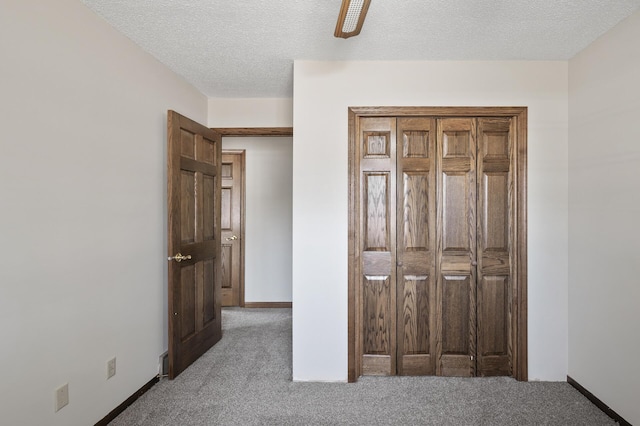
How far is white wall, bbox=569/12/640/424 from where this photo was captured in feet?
7.02

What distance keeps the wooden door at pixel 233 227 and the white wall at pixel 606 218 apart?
12.2ft

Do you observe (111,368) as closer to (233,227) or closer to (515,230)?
(233,227)

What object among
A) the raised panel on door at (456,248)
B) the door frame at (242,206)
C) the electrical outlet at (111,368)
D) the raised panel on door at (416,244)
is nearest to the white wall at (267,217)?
the door frame at (242,206)

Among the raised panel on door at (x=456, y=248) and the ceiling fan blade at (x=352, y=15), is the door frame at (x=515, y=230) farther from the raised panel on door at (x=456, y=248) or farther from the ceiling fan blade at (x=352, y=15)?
the ceiling fan blade at (x=352, y=15)

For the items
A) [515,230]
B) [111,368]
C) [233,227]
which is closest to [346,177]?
[515,230]

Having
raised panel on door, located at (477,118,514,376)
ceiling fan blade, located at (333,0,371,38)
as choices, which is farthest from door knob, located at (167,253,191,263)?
raised panel on door, located at (477,118,514,376)

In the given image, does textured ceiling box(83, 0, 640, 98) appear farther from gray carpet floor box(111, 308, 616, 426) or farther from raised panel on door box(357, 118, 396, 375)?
gray carpet floor box(111, 308, 616, 426)

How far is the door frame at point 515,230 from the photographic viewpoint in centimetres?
275

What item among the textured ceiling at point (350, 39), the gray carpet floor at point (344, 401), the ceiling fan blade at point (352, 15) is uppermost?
the textured ceiling at point (350, 39)

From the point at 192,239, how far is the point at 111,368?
112 cm

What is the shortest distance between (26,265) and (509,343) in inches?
123

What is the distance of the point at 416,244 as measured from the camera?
9.27 ft

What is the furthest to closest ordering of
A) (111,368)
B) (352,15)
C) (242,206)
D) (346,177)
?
(242,206) → (346,177) → (111,368) → (352,15)

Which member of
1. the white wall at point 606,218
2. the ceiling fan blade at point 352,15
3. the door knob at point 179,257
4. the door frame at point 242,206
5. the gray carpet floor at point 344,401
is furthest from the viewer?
the door frame at point 242,206
